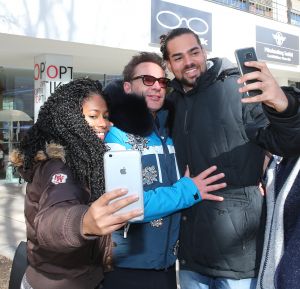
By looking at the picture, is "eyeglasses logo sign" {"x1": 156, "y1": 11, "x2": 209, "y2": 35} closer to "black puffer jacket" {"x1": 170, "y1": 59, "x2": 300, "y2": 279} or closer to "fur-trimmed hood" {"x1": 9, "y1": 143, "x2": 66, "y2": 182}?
"black puffer jacket" {"x1": 170, "y1": 59, "x2": 300, "y2": 279}

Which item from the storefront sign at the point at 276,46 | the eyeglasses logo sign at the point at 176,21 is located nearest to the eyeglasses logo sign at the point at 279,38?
the storefront sign at the point at 276,46

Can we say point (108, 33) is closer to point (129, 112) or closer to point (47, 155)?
point (129, 112)

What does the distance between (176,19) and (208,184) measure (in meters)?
7.83

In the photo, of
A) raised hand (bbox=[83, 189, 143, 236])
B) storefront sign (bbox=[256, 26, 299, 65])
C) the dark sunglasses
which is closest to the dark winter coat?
raised hand (bbox=[83, 189, 143, 236])

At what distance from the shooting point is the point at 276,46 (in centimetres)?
1247

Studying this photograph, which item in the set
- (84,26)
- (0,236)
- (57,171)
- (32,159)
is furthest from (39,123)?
(84,26)

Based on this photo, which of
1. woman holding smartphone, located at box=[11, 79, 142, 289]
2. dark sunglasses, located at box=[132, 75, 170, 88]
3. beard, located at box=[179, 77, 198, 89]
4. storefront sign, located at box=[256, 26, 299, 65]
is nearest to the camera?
woman holding smartphone, located at box=[11, 79, 142, 289]

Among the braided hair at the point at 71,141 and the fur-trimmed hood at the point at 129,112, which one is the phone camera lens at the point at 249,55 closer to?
the braided hair at the point at 71,141

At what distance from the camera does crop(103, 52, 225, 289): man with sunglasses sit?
2275 millimetres

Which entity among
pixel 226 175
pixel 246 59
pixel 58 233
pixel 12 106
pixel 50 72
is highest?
pixel 50 72

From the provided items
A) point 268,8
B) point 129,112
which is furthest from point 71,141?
point 268,8

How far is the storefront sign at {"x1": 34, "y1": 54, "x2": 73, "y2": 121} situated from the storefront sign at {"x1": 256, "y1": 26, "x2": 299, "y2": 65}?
5388 millimetres

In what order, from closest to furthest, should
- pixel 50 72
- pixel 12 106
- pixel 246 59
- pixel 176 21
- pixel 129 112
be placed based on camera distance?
1. pixel 246 59
2. pixel 129 112
3. pixel 50 72
4. pixel 176 21
5. pixel 12 106

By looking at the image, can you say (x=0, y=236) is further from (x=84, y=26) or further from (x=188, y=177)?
(x=188, y=177)
